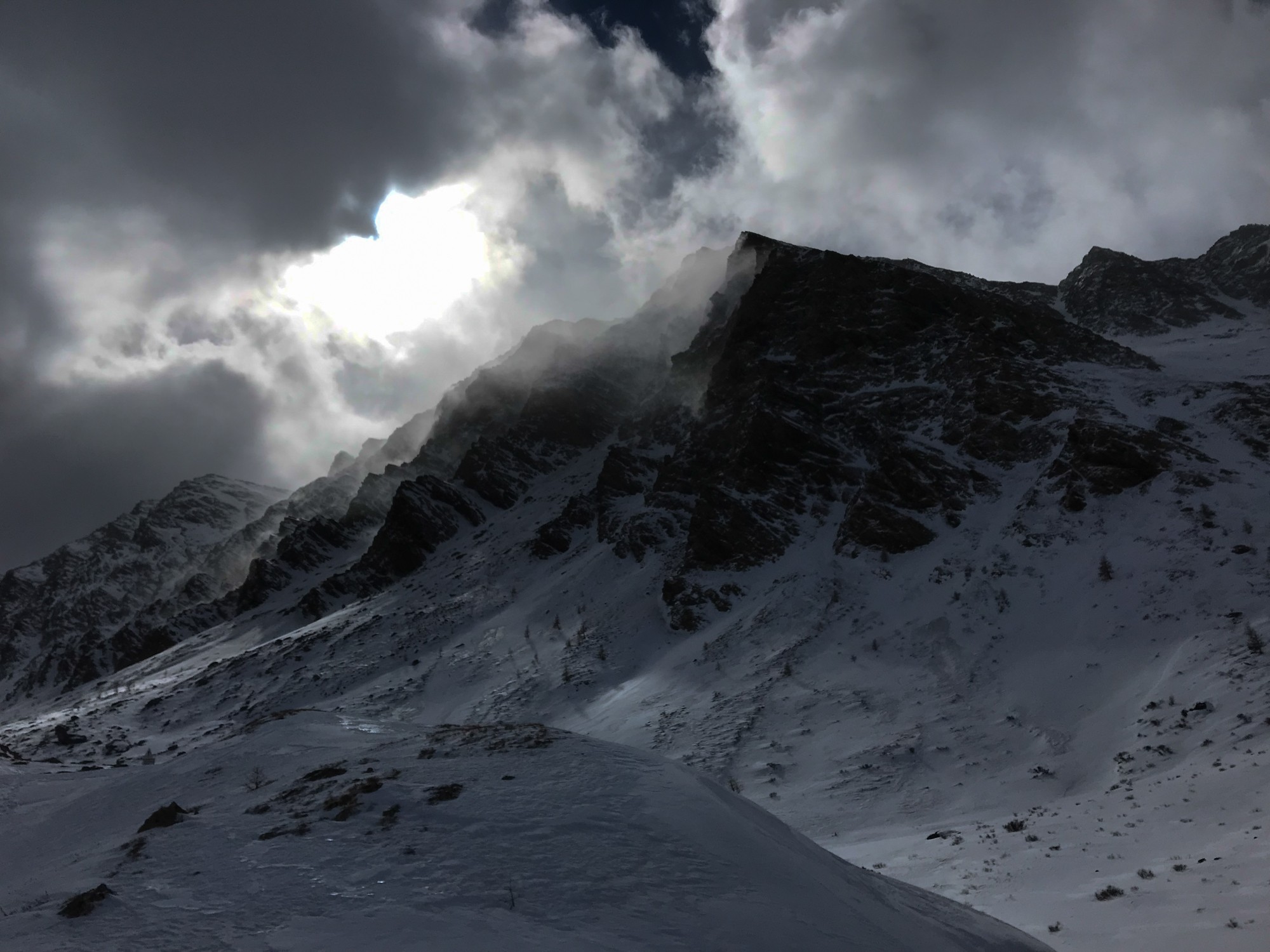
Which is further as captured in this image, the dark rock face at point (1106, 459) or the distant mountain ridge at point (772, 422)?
the distant mountain ridge at point (772, 422)

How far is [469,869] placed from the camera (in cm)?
751

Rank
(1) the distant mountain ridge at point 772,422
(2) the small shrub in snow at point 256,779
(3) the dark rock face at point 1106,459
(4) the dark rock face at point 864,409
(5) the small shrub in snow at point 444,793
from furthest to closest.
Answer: (4) the dark rock face at point 864,409, (1) the distant mountain ridge at point 772,422, (3) the dark rock face at point 1106,459, (2) the small shrub in snow at point 256,779, (5) the small shrub in snow at point 444,793

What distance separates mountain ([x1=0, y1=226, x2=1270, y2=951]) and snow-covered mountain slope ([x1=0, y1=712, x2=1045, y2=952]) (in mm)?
4624

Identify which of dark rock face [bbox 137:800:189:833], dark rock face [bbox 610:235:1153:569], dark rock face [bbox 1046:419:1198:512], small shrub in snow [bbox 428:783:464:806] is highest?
dark rock face [bbox 610:235:1153:569]

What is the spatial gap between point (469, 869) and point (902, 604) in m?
35.2

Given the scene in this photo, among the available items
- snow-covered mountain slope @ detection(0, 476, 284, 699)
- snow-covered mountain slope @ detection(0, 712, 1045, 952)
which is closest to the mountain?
snow-covered mountain slope @ detection(0, 712, 1045, 952)

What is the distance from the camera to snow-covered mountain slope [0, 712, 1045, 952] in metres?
6.56

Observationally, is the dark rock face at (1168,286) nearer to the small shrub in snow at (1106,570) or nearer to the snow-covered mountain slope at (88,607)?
the small shrub in snow at (1106,570)

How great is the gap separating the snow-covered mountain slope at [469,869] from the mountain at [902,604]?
4.62m

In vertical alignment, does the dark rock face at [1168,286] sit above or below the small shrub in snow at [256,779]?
above

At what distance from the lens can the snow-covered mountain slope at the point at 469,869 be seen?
6559mm

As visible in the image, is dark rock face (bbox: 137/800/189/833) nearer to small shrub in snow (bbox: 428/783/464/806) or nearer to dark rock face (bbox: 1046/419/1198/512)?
small shrub in snow (bbox: 428/783/464/806)

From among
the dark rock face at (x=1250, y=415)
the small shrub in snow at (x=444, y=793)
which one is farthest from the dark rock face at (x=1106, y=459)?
the small shrub in snow at (x=444, y=793)

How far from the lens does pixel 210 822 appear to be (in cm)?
991
